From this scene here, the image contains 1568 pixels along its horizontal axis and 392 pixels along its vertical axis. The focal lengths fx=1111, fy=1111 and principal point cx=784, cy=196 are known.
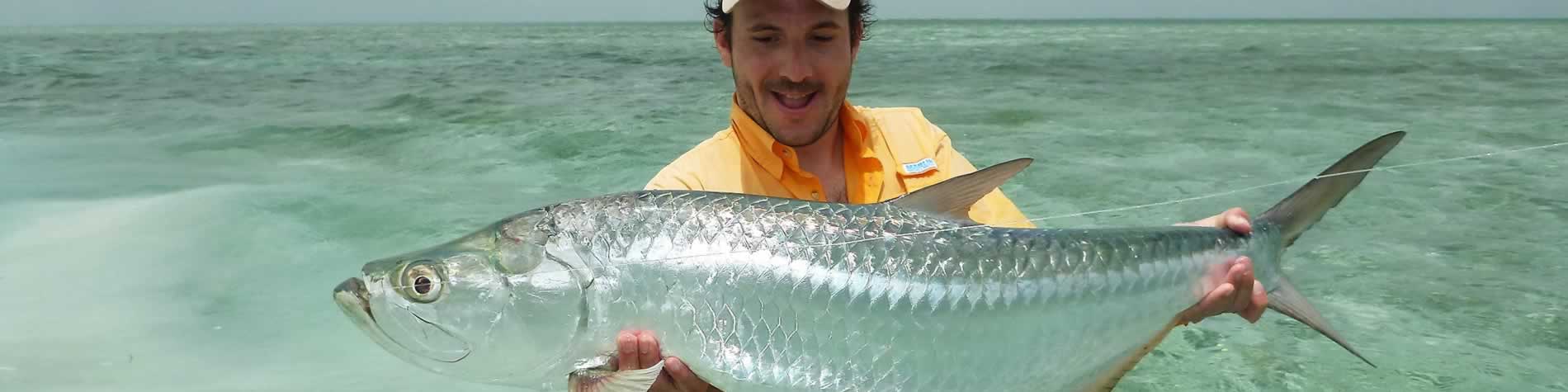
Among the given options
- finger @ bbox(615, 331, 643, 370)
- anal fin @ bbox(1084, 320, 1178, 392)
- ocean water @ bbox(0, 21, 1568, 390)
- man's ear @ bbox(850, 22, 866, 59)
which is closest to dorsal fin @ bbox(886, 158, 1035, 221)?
ocean water @ bbox(0, 21, 1568, 390)

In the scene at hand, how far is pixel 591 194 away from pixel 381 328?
4.98 metres

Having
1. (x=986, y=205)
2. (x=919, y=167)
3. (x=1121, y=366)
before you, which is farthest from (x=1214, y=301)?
(x=919, y=167)

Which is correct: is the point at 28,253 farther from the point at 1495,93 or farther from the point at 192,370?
the point at 1495,93

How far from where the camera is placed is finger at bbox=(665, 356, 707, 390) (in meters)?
1.61

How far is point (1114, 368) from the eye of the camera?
1.83m

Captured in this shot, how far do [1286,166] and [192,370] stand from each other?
6.14 m

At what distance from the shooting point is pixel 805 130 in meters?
2.20

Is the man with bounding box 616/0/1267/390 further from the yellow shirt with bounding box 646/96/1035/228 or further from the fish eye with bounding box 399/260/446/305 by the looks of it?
the fish eye with bounding box 399/260/446/305

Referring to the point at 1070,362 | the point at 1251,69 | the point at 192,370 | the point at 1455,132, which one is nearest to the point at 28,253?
the point at 192,370

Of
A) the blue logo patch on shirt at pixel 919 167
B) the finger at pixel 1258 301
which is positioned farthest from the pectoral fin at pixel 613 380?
the finger at pixel 1258 301

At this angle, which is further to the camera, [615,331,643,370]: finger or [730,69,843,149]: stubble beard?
[730,69,843,149]: stubble beard

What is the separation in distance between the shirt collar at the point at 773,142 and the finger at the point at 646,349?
70 cm

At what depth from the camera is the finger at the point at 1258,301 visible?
1.83 meters

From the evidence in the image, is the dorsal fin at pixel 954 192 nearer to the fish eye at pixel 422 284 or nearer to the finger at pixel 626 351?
the finger at pixel 626 351
